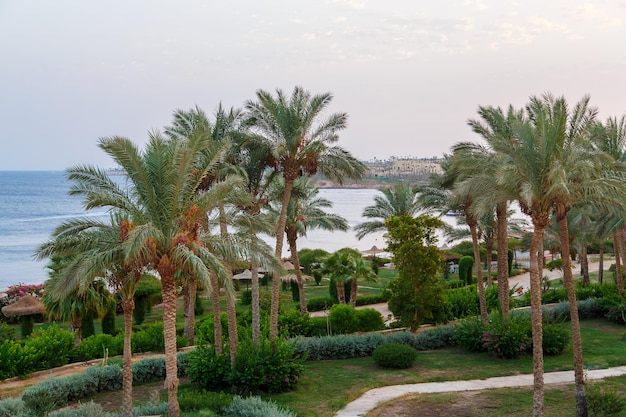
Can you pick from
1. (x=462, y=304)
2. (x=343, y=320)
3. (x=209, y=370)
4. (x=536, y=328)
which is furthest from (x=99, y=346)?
(x=462, y=304)

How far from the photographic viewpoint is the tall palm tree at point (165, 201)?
41.5ft

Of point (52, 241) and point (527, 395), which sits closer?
point (52, 241)

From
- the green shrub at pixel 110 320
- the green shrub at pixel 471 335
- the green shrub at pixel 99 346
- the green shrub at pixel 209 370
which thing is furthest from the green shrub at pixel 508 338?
the green shrub at pixel 110 320

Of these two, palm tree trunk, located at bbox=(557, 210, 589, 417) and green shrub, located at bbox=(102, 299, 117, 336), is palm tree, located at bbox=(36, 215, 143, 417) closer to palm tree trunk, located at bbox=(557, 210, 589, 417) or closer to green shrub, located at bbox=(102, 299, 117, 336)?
palm tree trunk, located at bbox=(557, 210, 589, 417)

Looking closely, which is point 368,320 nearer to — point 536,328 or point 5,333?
point 536,328

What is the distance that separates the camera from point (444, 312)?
25.2 metres

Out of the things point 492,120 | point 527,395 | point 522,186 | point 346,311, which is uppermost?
point 492,120

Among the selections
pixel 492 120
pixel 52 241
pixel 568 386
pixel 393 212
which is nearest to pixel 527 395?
pixel 568 386

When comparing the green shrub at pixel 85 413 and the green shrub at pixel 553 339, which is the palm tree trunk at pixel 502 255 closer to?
the green shrub at pixel 553 339

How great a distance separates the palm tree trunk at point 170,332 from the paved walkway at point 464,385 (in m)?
4.58

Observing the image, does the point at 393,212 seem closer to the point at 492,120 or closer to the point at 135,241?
the point at 492,120

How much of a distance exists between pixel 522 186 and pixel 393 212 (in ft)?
78.5

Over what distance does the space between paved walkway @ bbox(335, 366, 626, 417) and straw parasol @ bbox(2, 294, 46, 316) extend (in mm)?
16283

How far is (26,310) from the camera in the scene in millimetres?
26656
